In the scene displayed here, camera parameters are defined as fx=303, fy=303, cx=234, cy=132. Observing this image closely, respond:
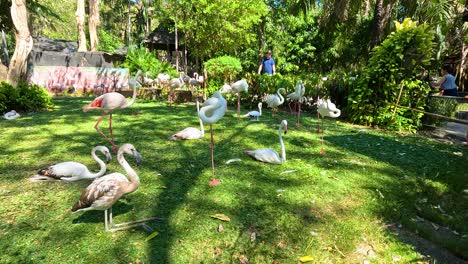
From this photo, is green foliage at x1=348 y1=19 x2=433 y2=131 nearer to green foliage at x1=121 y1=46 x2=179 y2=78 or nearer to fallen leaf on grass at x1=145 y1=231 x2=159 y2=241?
fallen leaf on grass at x1=145 y1=231 x2=159 y2=241

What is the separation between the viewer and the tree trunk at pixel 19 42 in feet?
33.2

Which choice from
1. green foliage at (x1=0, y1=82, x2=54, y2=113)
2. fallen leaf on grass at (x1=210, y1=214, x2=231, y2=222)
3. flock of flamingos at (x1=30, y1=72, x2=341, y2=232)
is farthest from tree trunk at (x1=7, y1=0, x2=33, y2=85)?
fallen leaf on grass at (x1=210, y1=214, x2=231, y2=222)

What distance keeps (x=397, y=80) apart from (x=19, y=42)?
1195 cm

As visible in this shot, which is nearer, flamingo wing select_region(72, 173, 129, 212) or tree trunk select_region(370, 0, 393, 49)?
flamingo wing select_region(72, 173, 129, 212)

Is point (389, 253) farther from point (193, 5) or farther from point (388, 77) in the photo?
point (193, 5)

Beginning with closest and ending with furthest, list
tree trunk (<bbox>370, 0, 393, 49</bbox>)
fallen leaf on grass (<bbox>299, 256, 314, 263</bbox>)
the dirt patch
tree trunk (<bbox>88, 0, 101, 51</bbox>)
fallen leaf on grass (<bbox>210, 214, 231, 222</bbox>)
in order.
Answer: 1. fallen leaf on grass (<bbox>299, 256, 314, 263</bbox>)
2. the dirt patch
3. fallen leaf on grass (<bbox>210, 214, 231, 222</bbox>)
4. tree trunk (<bbox>370, 0, 393, 49</bbox>)
5. tree trunk (<bbox>88, 0, 101, 51</bbox>)

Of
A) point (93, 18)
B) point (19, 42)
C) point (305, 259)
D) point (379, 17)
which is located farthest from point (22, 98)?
point (93, 18)

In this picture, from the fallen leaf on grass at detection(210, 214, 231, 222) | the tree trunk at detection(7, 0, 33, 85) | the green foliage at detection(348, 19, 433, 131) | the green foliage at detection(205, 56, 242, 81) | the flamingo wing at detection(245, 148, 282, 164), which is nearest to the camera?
the fallen leaf on grass at detection(210, 214, 231, 222)

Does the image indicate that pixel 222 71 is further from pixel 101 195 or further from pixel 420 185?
pixel 101 195

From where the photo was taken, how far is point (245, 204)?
3.57m

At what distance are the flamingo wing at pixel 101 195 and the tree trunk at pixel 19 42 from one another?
9808 mm

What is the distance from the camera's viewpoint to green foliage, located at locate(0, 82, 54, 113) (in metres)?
8.83

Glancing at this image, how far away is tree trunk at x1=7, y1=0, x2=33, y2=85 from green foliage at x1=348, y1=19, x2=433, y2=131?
10958 millimetres

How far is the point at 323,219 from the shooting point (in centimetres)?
333
